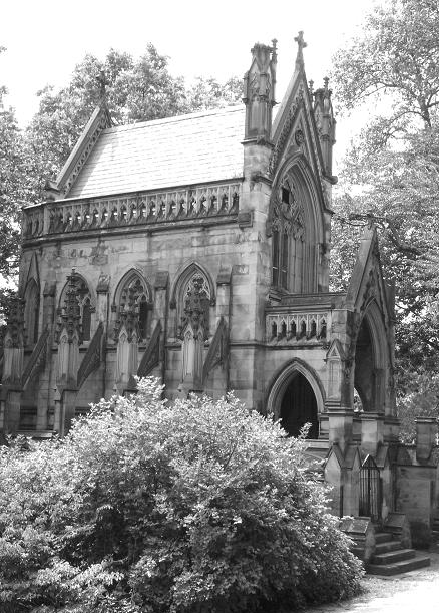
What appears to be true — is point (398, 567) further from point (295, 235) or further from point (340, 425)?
point (295, 235)

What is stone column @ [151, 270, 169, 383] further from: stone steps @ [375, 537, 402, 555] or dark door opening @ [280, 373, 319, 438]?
stone steps @ [375, 537, 402, 555]

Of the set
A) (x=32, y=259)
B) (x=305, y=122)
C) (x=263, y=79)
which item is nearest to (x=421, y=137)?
(x=305, y=122)

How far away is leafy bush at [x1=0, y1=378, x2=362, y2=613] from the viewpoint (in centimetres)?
1459

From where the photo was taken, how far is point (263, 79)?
28.5 m

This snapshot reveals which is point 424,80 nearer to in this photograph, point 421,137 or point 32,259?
point 421,137

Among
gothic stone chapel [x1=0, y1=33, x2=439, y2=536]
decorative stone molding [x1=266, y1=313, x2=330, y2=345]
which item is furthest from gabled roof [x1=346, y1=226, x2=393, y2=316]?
decorative stone molding [x1=266, y1=313, x2=330, y2=345]

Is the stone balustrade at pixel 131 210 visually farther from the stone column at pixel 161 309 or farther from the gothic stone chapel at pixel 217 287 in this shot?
the stone column at pixel 161 309

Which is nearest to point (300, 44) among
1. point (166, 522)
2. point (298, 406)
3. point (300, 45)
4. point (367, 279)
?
point (300, 45)

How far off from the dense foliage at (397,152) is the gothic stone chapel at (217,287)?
3097 millimetres

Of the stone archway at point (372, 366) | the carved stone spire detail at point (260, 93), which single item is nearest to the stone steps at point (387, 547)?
the stone archway at point (372, 366)

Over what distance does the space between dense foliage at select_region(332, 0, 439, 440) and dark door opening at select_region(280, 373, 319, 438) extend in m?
5.90

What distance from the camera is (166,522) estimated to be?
1508 centimetres

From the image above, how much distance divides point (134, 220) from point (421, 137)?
383 inches

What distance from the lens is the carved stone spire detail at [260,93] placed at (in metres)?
28.4
